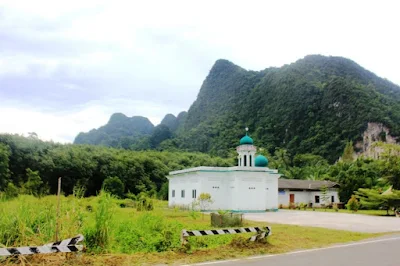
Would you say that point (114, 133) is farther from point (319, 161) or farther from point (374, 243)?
point (374, 243)

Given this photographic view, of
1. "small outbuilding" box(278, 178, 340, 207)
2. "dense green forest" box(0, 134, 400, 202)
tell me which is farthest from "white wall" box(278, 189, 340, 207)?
"dense green forest" box(0, 134, 400, 202)

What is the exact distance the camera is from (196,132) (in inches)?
3883

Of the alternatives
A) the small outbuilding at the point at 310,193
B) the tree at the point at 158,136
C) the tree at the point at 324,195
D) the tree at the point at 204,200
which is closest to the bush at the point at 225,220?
the tree at the point at 204,200

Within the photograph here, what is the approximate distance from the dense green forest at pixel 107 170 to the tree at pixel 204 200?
11.9 m

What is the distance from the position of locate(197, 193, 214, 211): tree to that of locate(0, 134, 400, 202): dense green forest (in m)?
11.9

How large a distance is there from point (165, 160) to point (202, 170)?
109ft

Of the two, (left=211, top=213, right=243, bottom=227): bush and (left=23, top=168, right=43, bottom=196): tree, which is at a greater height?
(left=23, top=168, right=43, bottom=196): tree

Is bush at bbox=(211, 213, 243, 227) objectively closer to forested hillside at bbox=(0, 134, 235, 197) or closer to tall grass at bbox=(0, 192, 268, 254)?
tall grass at bbox=(0, 192, 268, 254)

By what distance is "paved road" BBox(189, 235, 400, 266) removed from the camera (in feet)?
27.7

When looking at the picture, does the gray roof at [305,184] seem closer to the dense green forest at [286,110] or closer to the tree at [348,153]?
the tree at [348,153]

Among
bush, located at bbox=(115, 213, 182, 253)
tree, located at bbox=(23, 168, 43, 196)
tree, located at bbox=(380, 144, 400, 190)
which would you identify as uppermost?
tree, located at bbox=(380, 144, 400, 190)

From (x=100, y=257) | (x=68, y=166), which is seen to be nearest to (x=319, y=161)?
(x=68, y=166)

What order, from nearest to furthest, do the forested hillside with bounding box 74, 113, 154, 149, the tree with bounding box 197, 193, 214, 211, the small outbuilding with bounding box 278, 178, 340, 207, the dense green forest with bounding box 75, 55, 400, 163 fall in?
the tree with bounding box 197, 193, 214, 211 < the small outbuilding with bounding box 278, 178, 340, 207 < the dense green forest with bounding box 75, 55, 400, 163 < the forested hillside with bounding box 74, 113, 154, 149

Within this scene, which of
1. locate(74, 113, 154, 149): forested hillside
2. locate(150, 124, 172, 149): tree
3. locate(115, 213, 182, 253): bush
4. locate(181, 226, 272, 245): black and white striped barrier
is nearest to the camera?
locate(181, 226, 272, 245): black and white striped barrier
